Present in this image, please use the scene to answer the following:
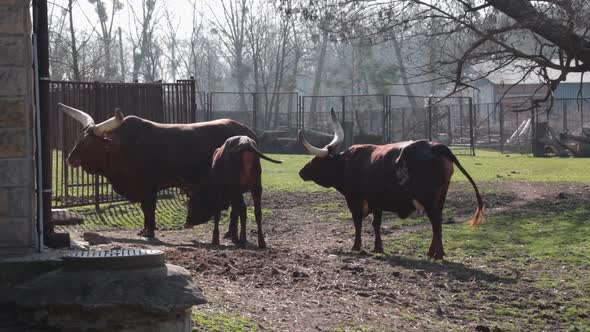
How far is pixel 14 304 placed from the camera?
5863 millimetres

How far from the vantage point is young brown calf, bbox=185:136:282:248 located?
11617 mm

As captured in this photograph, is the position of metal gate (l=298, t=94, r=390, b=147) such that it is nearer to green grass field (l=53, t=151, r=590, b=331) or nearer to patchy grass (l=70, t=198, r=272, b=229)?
patchy grass (l=70, t=198, r=272, b=229)

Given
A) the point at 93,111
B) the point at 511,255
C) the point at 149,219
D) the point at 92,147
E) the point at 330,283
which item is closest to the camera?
the point at 330,283

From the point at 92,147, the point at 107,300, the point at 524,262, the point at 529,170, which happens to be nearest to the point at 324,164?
the point at 92,147

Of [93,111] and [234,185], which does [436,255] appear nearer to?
[234,185]

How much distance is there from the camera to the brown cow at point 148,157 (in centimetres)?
1285

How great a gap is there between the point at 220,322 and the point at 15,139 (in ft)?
6.29

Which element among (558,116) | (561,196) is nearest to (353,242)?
(561,196)

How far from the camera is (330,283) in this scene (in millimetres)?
9195

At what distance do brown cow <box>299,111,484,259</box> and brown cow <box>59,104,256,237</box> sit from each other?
132cm

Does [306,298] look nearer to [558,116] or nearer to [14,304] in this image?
[14,304]

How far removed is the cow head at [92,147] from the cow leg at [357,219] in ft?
10.5

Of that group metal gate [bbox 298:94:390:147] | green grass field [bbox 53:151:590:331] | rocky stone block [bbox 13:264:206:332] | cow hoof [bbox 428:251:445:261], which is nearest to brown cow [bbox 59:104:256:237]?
green grass field [bbox 53:151:590:331]

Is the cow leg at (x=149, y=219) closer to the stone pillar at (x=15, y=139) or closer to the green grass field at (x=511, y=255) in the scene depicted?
the green grass field at (x=511, y=255)
